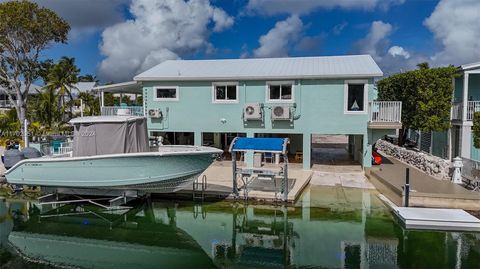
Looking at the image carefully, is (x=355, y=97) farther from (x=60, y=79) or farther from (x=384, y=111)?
(x=60, y=79)

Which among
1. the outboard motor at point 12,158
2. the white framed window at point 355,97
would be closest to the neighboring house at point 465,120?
the white framed window at point 355,97

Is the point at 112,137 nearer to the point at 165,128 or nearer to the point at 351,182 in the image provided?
the point at 165,128

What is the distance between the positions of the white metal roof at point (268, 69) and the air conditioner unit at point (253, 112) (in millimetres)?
1399

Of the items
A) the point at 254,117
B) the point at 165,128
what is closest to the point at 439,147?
the point at 254,117

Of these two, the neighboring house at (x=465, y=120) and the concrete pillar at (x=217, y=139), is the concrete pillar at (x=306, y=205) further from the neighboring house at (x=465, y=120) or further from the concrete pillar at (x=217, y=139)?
the concrete pillar at (x=217, y=139)

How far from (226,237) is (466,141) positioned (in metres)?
12.8

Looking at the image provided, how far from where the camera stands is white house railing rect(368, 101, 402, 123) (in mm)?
16939

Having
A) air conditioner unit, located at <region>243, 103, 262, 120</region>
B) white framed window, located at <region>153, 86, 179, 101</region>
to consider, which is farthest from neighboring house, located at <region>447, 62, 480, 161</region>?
white framed window, located at <region>153, 86, 179, 101</region>

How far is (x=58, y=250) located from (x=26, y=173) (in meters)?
4.12

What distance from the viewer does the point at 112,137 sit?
39.5 ft

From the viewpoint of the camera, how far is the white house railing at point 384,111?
55.6 ft

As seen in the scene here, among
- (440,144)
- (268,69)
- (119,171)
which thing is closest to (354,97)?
(268,69)

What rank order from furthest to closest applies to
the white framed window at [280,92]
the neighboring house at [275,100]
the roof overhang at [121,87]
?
the roof overhang at [121,87] < the white framed window at [280,92] < the neighboring house at [275,100]

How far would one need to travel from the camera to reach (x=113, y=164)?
1161 centimetres
